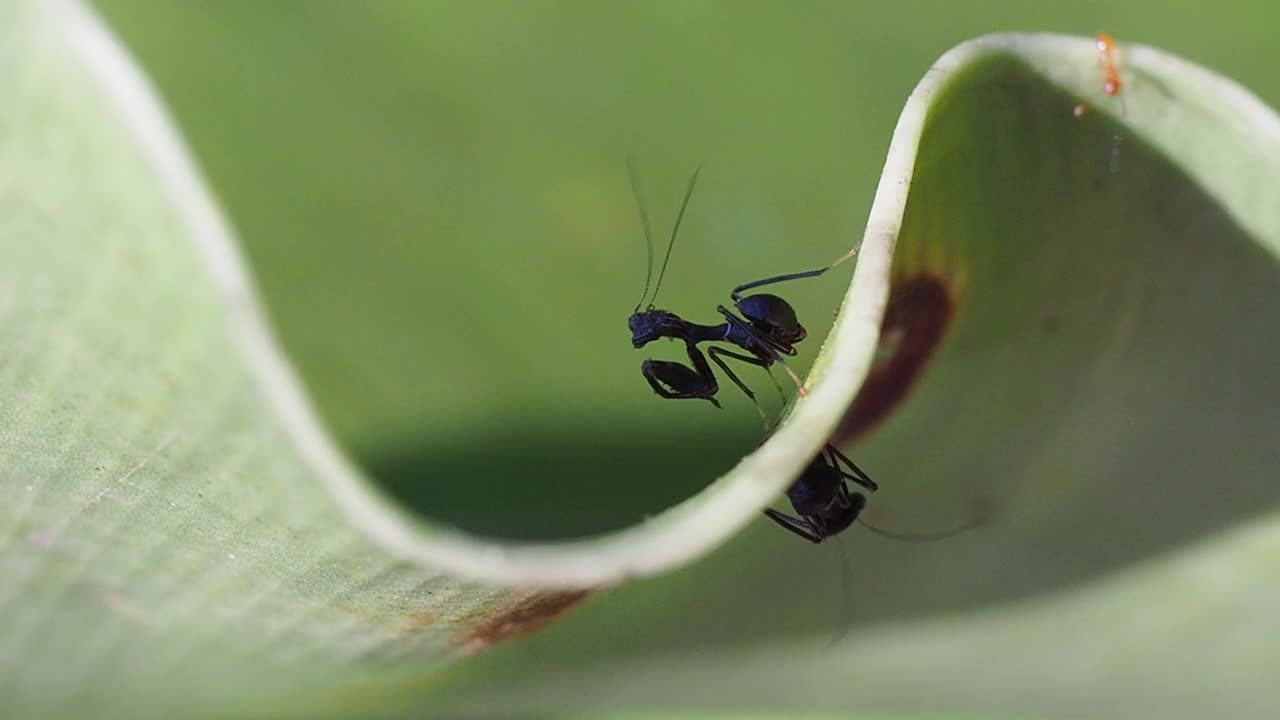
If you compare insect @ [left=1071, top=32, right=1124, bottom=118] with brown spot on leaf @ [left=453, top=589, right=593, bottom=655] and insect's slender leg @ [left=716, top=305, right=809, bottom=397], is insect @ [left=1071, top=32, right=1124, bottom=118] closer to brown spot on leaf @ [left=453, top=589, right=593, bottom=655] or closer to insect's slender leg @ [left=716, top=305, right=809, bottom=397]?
brown spot on leaf @ [left=453, top=589, right=593, bottom=655]

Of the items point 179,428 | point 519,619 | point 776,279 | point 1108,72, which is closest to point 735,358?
point 776,279

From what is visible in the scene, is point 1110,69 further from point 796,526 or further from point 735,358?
point 735,358

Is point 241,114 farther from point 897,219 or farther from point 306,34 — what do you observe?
point 897,219

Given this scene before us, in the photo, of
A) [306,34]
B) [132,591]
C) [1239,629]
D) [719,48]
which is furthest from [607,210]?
[1239,629]

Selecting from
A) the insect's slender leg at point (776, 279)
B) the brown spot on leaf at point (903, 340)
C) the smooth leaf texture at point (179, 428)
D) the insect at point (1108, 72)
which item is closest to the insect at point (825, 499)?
the brown spot on leaf at point (903, 340)

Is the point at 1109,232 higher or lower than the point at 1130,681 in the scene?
higher

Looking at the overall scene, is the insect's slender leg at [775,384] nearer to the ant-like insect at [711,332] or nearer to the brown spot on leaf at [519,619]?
the ant-like insect at [711,332]

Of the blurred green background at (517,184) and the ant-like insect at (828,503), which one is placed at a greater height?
the blurred green background at (517,184)
